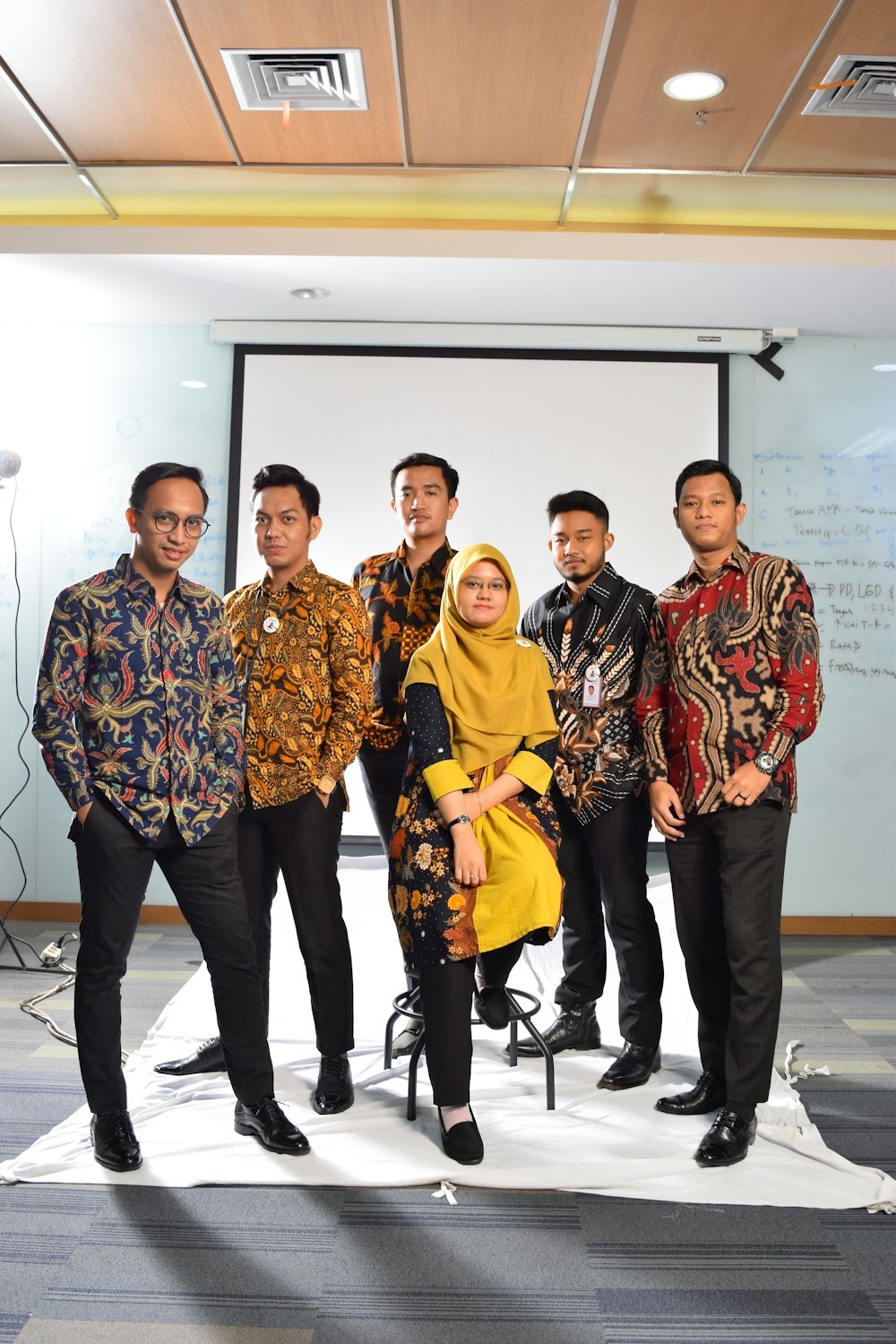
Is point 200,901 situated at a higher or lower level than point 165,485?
lower

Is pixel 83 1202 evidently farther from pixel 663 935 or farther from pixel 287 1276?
pixel 663 935

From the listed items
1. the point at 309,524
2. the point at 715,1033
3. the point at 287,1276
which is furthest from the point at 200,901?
the point at 715,1033

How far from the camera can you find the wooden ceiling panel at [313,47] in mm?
3006

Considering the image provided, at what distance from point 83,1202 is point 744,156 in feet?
11.8

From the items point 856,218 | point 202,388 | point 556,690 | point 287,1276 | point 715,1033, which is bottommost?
point 287,1276

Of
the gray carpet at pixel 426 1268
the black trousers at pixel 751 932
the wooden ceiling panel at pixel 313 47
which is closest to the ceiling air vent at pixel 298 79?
the wooden ceiling panel at pixel 313 47

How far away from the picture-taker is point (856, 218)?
4.01m

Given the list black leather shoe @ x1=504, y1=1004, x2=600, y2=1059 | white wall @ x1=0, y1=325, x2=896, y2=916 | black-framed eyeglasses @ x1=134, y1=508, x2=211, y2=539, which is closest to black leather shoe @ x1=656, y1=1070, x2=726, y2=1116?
black leather shoe @ x1=504, y1=1004, x2=600, y2=1059

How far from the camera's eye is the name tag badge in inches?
108

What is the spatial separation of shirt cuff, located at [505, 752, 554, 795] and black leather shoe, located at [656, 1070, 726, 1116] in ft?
2.69

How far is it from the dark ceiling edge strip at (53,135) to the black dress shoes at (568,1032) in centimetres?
318

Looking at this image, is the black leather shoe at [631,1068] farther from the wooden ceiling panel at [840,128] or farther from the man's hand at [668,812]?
the wooden ceiling panel at [840,128]

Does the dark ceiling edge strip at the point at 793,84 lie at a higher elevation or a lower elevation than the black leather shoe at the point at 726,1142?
higher

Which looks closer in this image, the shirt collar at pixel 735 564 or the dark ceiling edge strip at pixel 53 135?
the shirt collar at pixel 735 564
